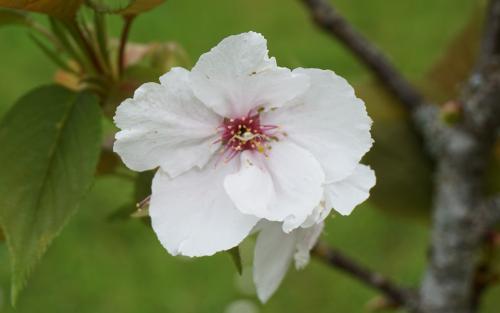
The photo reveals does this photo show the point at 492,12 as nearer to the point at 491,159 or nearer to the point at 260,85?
the point at 491,159

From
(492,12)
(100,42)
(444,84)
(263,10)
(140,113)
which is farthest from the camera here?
(263,10)

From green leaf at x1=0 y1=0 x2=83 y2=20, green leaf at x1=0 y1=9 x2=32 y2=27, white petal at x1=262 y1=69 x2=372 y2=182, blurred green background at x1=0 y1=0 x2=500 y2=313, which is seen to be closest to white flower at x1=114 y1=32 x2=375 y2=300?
white petal at x1=262 y1=69 x2=372 y2=182

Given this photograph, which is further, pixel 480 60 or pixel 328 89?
pixel 480 60

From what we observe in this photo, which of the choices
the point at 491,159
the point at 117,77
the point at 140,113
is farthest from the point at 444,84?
the point at 140,113

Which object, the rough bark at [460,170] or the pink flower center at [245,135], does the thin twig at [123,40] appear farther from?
the rough bark at [460,170]

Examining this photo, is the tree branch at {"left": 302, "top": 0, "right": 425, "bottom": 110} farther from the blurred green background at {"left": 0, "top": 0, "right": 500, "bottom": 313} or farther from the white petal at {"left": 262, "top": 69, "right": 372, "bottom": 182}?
the blurred green background at {"left": 0, "top": 0, "right": 500, "bottom": 313}

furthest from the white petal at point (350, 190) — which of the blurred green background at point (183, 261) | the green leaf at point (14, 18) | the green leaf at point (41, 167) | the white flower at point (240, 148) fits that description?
the blurred green background at point (183, 261)
